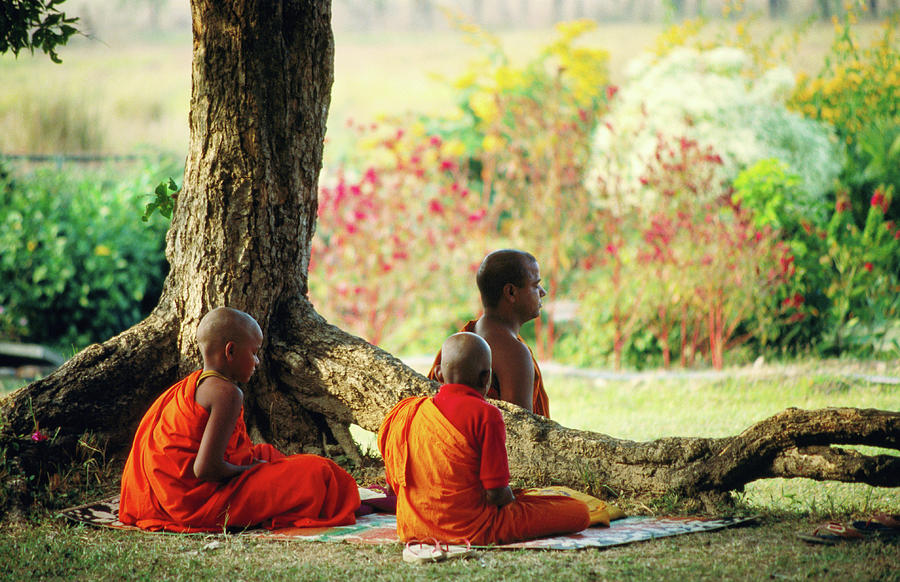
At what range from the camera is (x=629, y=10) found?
2194 centimetres

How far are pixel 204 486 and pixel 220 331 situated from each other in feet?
2.40

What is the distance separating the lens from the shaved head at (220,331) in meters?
4.52

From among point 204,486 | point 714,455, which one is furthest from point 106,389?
point 714,455

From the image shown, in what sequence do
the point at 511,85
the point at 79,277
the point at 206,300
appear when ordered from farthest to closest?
the point at 511,85
the point at 79,277
the point at 206,300

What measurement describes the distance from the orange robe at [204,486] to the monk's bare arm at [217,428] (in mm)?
97

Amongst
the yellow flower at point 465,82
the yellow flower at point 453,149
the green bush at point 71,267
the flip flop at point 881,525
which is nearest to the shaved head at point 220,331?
the flip flop at point 881,525

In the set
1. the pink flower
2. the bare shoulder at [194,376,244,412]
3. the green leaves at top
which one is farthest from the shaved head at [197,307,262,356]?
the pink flower

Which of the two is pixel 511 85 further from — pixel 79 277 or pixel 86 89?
pixel 86 89

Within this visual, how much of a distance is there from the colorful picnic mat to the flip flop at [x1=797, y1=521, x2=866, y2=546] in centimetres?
35

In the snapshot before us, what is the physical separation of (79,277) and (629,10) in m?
15.4

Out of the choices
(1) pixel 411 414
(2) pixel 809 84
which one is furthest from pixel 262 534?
(2) pixel 809 84

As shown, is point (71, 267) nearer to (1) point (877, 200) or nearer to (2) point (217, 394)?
(2) point (217, 394)

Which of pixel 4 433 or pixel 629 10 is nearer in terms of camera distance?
pixel 4 433

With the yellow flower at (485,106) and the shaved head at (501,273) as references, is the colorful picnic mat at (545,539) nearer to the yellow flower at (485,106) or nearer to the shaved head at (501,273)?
the shaved head at (501,273)
